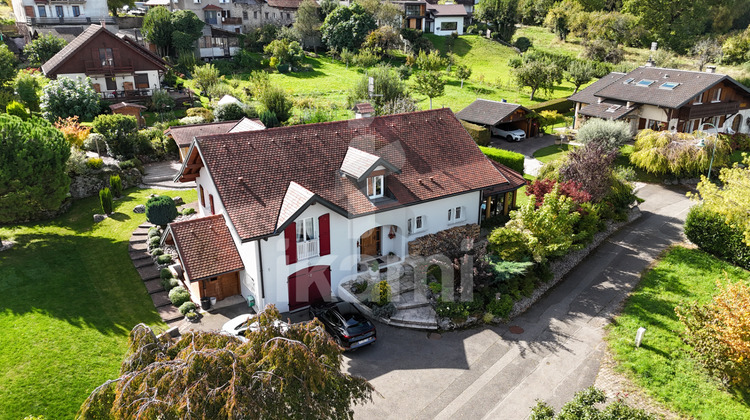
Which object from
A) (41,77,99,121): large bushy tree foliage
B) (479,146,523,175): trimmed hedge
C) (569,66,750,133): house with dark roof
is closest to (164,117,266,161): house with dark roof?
(41,77,99,121): large bushy tree foliage

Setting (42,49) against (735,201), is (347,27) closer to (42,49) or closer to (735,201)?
(42,49)

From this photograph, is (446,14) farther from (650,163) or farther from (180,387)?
(180,387)

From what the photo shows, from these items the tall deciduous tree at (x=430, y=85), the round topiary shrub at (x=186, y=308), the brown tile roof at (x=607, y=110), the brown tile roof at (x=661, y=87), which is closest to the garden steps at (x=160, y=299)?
the round topiary shrub at (x=186, y=308)

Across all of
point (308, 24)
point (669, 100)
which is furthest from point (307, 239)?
point (308, 24)

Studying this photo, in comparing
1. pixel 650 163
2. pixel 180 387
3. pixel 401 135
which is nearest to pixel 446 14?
pixel 650 163

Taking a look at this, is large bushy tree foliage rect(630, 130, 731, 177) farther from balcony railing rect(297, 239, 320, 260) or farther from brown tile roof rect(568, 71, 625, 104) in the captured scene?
balcony railing rect(297, 239, 320, 260)

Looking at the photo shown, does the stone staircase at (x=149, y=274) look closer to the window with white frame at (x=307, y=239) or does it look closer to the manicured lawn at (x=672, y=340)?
the window with white frame at (x=307, y=239)
